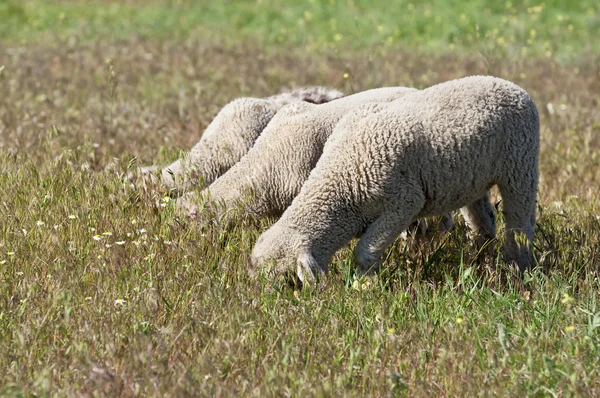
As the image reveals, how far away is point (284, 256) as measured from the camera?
5.20m

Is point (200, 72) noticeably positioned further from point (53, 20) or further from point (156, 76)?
point (53, 20)

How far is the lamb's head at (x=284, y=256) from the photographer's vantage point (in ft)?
16.8

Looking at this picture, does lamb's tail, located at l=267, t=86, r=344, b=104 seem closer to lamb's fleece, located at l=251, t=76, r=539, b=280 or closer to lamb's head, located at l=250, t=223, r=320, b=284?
lamb's fleece, located at l=251, t=76, r=539, b=280

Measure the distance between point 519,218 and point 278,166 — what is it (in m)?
1.69

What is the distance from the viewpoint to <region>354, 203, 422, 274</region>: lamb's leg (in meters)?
5.39

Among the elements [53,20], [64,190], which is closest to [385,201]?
[64,190]

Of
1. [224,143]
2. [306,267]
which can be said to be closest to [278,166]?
[224,143]

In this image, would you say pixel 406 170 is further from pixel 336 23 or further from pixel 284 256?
pixel 336 23

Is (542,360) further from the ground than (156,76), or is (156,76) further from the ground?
(542,360)

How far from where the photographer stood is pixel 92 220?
5.98 m

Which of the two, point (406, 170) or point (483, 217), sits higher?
point (406, 170)

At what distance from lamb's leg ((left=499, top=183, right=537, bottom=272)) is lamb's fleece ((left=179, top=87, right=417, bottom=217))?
113 centimetres

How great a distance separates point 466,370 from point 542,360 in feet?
1.24

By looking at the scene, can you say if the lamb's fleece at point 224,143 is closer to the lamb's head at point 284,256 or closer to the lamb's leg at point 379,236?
the lamb's head at point 284,256
